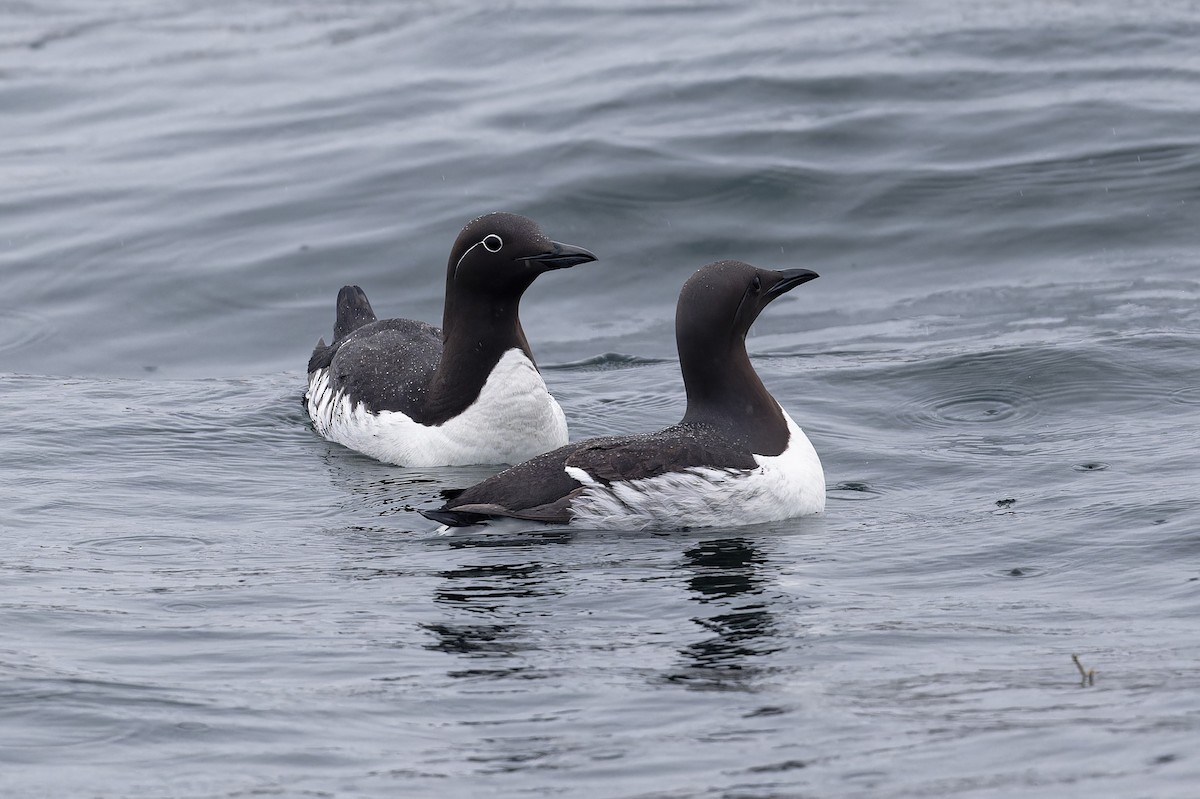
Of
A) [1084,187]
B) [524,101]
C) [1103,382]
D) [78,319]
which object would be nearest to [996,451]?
[1103,382]

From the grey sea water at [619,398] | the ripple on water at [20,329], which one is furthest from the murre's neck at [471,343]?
the ripple on water at [20,329]

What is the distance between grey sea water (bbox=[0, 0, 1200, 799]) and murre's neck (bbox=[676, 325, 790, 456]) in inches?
23.1

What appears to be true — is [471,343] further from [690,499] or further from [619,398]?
[690,499]

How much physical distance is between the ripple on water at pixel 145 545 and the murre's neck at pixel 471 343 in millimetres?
2207

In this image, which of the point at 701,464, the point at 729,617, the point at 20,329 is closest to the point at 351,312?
the point at 20,329

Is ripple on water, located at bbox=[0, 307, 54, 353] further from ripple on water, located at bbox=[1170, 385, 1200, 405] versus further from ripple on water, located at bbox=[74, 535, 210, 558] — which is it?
ripple on water, located at bbox=[1170, 385, 1200, 405]

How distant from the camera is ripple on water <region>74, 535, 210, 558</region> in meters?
8.45

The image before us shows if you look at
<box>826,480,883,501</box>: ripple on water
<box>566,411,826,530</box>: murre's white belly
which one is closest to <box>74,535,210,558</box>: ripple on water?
<box>566,411,826,530</box>: murre's white belly

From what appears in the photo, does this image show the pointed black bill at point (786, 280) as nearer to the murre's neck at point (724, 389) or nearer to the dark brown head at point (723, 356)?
the dark brown head at point (723, 356)

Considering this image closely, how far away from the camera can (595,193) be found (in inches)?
663

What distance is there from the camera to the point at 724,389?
9.02 meters

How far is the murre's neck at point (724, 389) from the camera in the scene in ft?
29.4

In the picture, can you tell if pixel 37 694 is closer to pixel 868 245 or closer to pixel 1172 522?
pixel 1172 522

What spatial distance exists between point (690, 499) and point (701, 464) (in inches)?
6.9
